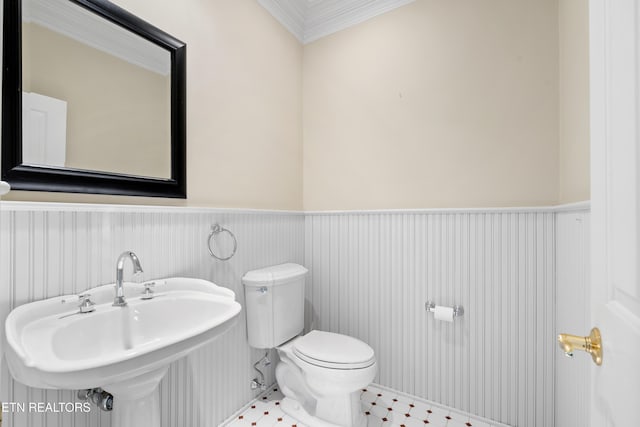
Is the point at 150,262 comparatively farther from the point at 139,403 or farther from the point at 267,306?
the point at 267,306

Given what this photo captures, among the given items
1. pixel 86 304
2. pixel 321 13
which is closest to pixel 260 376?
pixel 86 304

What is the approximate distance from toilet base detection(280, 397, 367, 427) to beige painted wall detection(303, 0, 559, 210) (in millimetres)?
1213

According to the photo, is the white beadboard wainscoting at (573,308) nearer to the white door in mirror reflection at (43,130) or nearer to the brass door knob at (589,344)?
the brass door knob at (589,344)

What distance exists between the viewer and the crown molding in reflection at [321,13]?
1917mm

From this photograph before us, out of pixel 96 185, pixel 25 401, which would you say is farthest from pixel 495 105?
pixel 25 401

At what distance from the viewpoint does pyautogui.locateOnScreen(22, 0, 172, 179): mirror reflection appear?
3.21ft

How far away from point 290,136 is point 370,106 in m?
0.59

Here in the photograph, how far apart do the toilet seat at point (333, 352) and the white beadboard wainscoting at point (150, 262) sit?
367 mm

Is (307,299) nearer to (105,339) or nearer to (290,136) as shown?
(290,136)

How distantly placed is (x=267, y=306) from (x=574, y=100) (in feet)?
5.55

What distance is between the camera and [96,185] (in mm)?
1097

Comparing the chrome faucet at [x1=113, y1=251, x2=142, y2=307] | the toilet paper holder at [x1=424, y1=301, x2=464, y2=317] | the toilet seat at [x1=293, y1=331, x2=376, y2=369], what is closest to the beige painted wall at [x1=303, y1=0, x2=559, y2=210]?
the toilet paper holder at [x1=424, y1=301, x2=464, y2=317]

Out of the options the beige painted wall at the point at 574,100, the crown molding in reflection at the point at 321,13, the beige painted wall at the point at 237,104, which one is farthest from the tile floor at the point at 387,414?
the crown molding in reflection at the point at 321,13

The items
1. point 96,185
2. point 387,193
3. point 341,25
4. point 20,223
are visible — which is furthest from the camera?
point 341,25
